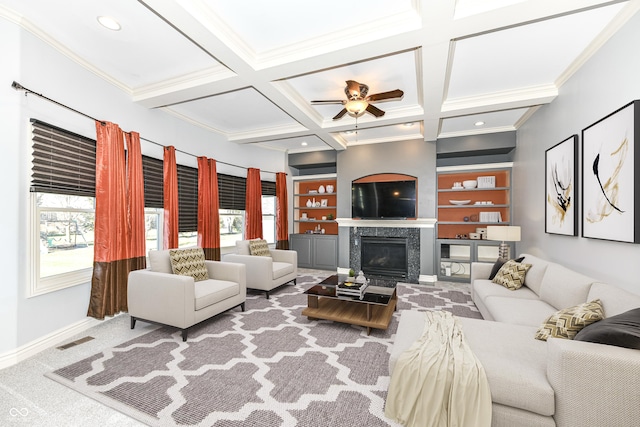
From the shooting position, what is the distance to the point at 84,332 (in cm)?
296

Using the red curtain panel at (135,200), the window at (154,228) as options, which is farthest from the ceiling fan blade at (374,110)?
the window at (154,228)

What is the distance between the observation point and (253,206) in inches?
231

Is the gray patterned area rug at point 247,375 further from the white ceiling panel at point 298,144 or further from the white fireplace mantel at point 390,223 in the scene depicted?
the white ceiling panel at point 298,144

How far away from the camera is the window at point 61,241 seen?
2600 mm

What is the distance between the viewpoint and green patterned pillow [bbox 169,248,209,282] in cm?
327

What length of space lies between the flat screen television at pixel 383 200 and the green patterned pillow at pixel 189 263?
342 cm

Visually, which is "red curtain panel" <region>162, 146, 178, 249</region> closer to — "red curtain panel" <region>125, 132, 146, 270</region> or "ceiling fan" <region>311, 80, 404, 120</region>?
"red curtain panel" <region>125, 132, 146, 270</region>

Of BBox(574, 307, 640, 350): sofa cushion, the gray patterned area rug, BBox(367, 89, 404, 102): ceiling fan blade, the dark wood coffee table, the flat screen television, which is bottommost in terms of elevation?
the gray patterned area rug

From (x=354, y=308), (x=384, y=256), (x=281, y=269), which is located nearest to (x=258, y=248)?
(x=281, y=269)

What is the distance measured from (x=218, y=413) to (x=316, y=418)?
25.5 inches

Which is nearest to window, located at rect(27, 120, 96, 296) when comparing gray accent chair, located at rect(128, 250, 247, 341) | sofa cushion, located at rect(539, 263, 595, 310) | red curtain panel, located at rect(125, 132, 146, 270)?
red curtain panel, located at rect(125, 132, 146, 270)

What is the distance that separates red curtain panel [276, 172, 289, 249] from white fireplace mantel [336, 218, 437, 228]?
139 centimetres

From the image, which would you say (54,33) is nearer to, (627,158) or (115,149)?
(115,149)

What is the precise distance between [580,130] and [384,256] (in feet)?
12.3
